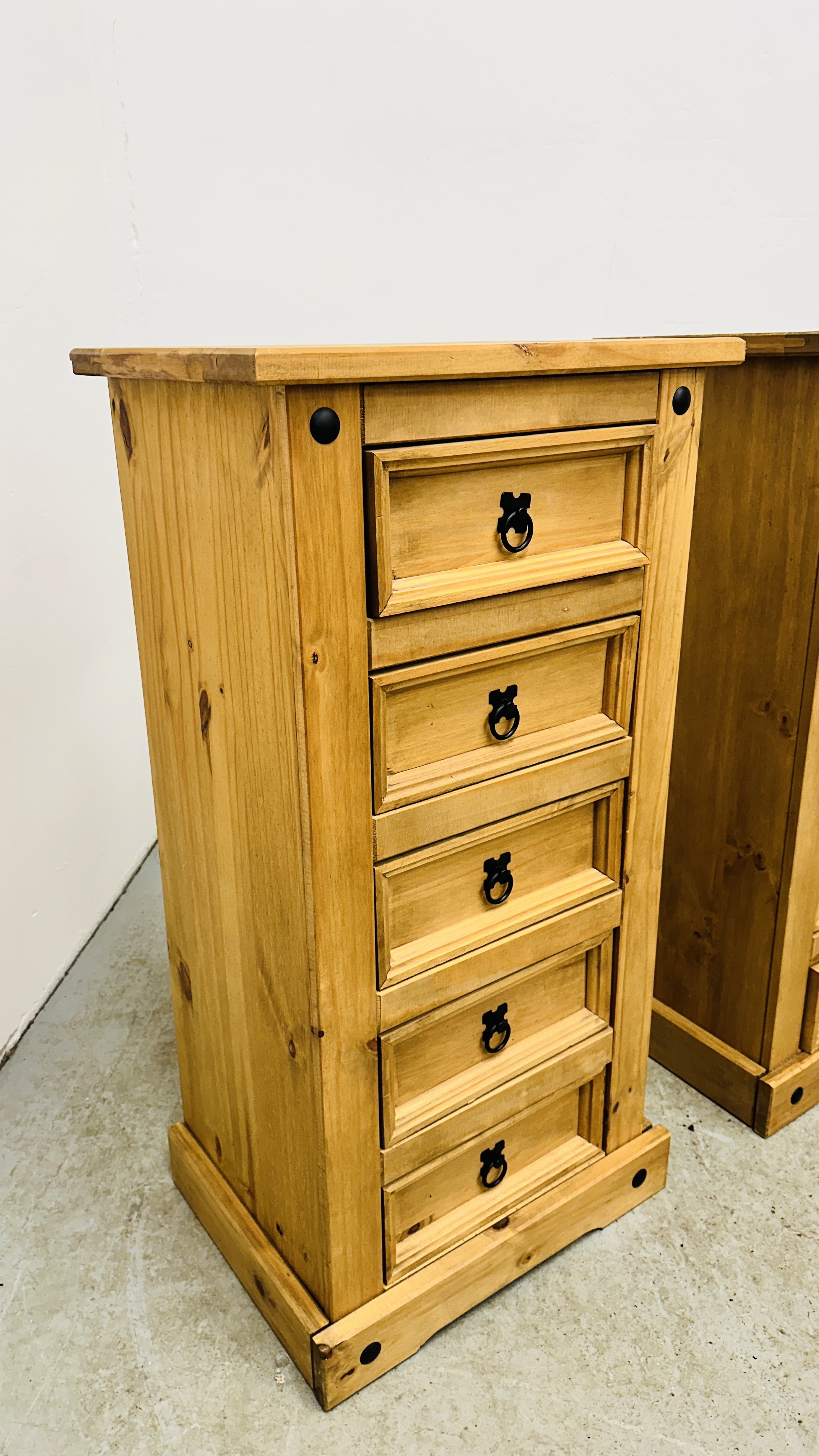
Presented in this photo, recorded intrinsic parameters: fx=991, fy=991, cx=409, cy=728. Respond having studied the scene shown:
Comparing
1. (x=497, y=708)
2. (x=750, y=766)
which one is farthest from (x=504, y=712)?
(x=750, y=766)

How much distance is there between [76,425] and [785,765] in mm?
1639

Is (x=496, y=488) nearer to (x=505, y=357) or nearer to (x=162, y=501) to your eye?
(x=505, y=357)

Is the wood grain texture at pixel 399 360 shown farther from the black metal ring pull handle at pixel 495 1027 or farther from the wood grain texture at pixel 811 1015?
the wood grain texture at pixel 811 1015

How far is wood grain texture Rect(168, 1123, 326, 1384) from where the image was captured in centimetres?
127

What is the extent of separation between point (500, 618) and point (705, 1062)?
1089 mm

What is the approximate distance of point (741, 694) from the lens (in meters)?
1.61

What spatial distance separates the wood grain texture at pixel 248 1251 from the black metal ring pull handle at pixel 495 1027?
39cm

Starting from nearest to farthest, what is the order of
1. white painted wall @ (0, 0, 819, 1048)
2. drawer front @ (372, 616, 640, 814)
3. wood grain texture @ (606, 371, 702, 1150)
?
drawer front @ (372, 616, 640, 814), wood grain texture @ (606, 371, 702, 1150), white painted wall @ (0, 0, 819, 1048)

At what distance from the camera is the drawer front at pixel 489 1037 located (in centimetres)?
123

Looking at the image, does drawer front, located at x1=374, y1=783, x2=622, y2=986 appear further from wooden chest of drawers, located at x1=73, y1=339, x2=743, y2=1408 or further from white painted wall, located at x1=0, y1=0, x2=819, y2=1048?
white painted wall, located at x1=0, y1=0, x2=819, y2=1048

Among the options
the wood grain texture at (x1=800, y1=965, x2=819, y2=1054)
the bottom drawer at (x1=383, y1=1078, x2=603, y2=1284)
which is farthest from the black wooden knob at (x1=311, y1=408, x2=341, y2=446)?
the wood grain texture at (x1=800, y1=965, x2=819, y2=1054)

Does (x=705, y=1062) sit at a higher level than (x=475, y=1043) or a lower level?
lower

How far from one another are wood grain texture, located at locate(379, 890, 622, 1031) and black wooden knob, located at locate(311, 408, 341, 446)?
619 mm

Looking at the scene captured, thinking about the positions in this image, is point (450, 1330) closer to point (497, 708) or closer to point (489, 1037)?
point (489, 1037)
